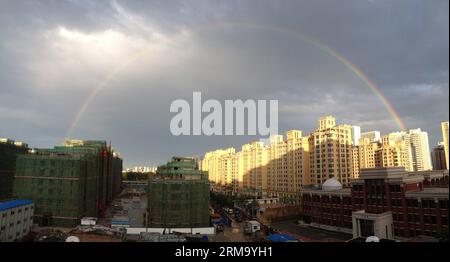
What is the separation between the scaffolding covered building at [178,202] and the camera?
1745 inches

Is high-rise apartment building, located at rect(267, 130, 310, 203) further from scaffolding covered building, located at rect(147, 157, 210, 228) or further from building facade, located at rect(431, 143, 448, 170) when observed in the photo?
building facade, located at rect(431, 143, 448, 170)

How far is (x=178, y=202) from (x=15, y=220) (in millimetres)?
19635

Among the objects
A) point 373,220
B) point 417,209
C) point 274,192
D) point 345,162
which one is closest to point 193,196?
point 373,220

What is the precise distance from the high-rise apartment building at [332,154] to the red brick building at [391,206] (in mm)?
26000

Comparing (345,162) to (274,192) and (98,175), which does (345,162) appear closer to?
(274,192)

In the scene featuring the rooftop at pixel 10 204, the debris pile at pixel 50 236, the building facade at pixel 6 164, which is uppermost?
the building facade at pixel 6 164

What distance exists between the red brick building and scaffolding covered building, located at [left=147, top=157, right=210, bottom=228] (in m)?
19.6

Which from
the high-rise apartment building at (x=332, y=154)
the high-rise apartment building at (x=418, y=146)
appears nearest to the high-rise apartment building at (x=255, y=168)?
the high-rise apartment building at (x=332, y=154)

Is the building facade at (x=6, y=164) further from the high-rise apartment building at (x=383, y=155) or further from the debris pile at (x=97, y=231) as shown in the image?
the high-rise apartment building at (x=383, y=155)

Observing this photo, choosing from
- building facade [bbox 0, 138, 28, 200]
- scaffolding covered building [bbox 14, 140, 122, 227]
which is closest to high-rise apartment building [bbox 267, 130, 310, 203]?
scaffolding covered building [bbox 14, 140, 122, 227]

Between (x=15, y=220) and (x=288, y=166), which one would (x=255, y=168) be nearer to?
(x=288, y=166)

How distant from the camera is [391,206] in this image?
38.2 metres

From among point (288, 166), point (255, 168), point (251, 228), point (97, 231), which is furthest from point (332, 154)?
point (97, 231)

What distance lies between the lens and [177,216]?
4438cm
